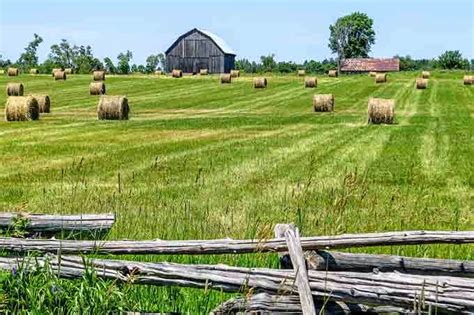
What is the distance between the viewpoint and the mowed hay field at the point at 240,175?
9.17 metres

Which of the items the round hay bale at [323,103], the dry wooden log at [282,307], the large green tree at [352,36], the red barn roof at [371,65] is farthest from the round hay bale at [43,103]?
the large green tree at [352,36]

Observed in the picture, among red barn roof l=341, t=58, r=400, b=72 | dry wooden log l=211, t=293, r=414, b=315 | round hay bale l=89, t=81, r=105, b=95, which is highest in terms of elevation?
dry wooden log l=211, t=293, r=414, b=315

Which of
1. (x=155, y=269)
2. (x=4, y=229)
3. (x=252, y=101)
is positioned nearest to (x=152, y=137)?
(x=4, y=229)

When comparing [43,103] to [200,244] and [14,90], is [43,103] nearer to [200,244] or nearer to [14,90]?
[14,90]

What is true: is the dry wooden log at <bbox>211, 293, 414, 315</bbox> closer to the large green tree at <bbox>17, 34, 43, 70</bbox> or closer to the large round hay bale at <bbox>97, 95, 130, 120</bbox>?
the large round hay bale at <bbox>97, 95, 130, 120</bbox>

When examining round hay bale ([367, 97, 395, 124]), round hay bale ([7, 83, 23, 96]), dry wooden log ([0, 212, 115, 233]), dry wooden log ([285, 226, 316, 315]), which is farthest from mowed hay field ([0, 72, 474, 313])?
round hay bale ([7, 83, 23, 96])

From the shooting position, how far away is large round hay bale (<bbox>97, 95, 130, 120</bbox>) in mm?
30688

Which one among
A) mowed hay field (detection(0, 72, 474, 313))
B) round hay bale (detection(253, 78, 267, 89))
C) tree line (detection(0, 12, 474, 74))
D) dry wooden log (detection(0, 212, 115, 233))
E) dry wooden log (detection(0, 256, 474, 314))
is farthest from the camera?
tree line (detection(0, 12, 474, 74))

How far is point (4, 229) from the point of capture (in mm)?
7137

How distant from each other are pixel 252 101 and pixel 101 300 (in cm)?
3966

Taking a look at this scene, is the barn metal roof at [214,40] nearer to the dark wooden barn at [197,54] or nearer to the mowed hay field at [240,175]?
the dark wooden barn at [197,54]

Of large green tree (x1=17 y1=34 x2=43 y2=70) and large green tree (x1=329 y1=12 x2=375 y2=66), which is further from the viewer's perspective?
large green tree (x1=329 y1=12 x2=375 y2=66)

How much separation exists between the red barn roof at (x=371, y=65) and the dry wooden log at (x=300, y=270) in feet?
393

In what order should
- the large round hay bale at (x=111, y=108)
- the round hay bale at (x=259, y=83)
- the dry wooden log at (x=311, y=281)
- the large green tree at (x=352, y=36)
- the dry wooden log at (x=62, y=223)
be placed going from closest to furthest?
the dry wooden log at (x=311, y=281), the dry wooden log at (x=62, y=223), the large round hay bale at (x=111, y=108), the round hay bale at (x=259, y=83), the large green tree at (x=352, y=36)
